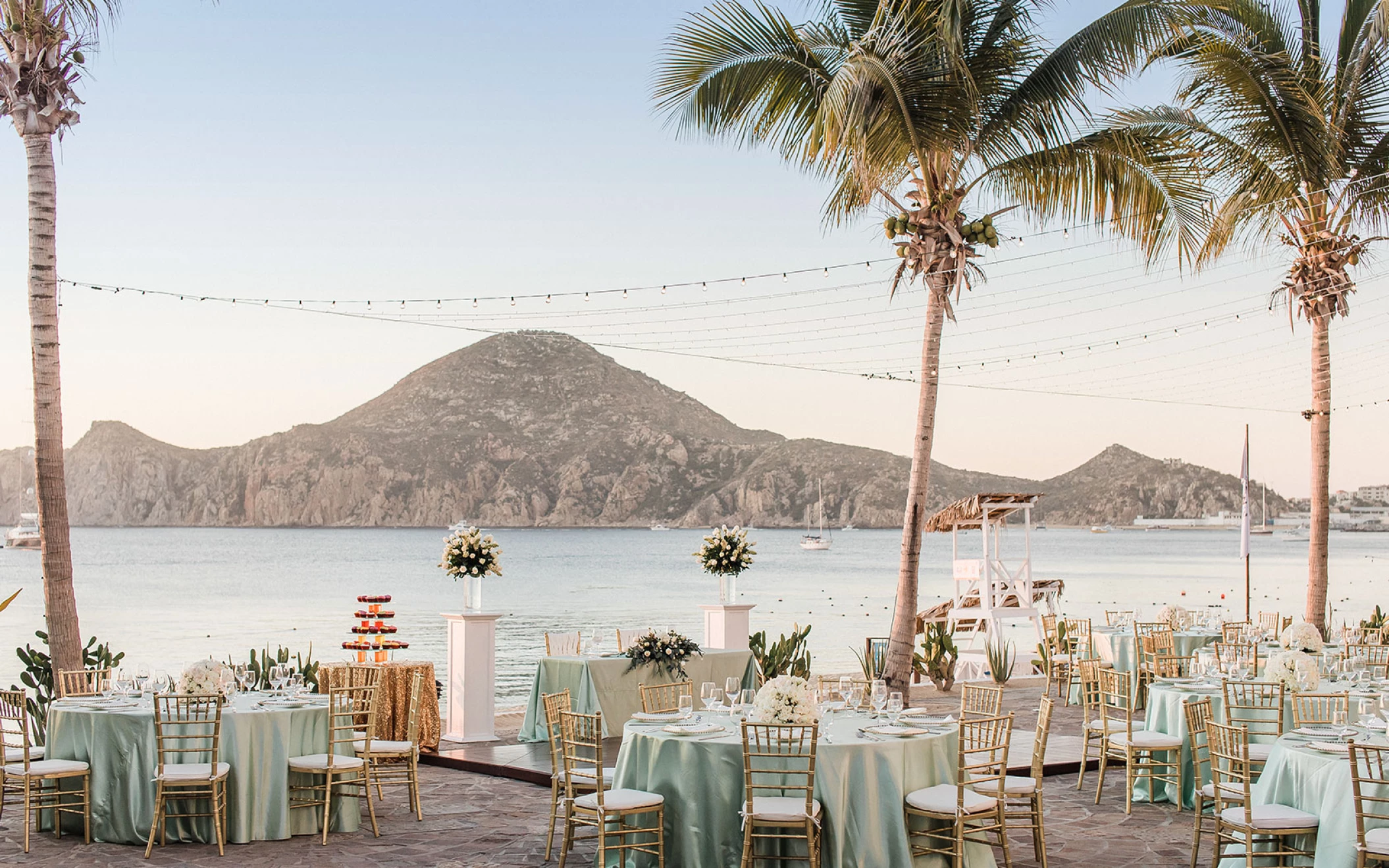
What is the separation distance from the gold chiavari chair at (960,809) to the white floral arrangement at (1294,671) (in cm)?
233

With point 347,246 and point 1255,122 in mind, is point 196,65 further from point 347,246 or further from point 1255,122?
point 1255,122

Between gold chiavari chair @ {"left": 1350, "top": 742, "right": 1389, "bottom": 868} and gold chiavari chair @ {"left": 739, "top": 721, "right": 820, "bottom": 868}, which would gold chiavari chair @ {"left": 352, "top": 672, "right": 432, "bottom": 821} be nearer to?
gold chiavari chair @ {"left": 739, "top": 721, "right": 820, "bottom": 868}

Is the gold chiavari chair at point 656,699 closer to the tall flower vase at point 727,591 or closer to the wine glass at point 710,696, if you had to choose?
the wine glass at point 710,696

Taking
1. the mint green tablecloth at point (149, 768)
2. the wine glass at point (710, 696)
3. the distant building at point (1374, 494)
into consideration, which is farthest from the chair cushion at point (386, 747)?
the distant building at point (1374, 494)

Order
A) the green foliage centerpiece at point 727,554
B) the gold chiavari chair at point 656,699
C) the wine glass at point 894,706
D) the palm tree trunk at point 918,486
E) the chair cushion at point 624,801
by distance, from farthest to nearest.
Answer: the green foliage centerpiece at point 727,554 → the palm tree trunk at point 918,486 → the gold chiavari chair at point 656,699 → the wine glass at point 894,706 → the chair cushion at point 624,801

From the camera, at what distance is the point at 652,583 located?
67562mm

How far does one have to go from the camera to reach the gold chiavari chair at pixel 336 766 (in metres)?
8.40

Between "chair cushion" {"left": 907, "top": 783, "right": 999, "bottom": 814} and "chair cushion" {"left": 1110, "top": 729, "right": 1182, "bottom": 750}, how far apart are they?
2448mm

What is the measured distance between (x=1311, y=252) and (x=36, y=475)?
1323 cm

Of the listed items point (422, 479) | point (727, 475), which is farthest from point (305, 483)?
point (727, 475)

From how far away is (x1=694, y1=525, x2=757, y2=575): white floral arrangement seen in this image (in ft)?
45.6

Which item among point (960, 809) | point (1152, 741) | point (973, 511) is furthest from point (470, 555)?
point (973, 511)

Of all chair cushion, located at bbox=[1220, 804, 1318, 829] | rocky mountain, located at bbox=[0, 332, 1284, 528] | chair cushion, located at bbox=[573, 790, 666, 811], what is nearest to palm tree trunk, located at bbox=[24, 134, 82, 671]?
chair cushion, located at bbox=[573, 790, 666, 811]

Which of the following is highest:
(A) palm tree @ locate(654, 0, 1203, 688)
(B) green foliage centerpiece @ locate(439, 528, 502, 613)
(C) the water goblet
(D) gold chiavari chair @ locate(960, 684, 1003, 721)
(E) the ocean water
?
(A) palm tree @ locate(654, 0, 1203, 688)
